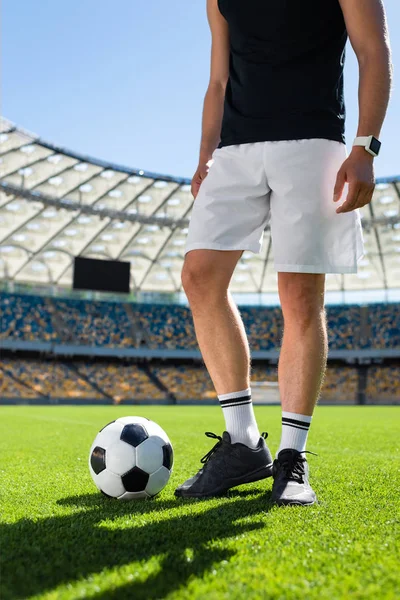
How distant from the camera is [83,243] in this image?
2858cm

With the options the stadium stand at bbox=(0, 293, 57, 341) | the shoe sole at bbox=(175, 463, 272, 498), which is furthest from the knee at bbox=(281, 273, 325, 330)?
the stadium stand at bbox=(0, 293, 57, 341)

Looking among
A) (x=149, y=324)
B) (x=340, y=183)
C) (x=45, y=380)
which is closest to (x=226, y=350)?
(x=340, y=183)

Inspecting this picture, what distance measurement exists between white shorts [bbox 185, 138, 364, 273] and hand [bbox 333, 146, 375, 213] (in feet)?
0.52

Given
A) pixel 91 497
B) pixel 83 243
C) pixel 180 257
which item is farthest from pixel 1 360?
pixel 91 497

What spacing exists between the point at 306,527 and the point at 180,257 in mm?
29553

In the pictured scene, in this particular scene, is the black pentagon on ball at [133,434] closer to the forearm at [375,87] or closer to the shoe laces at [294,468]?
the shoe laces at [294,468]

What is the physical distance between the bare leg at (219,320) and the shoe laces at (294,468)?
17.8 inches

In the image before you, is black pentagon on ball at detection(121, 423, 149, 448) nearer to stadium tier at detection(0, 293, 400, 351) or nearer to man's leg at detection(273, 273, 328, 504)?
man's leg at detection(273, 273, 328, 504)

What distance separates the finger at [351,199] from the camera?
2475mm

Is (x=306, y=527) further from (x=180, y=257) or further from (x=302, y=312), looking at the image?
(x=180, y=257)

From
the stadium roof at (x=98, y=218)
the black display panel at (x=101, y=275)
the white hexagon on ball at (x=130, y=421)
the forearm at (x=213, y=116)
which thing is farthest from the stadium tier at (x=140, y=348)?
the forearm at (x=213, y=116)

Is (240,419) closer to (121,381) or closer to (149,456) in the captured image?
(149,456)

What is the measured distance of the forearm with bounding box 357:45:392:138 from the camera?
2.62 m

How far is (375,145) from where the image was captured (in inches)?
100
